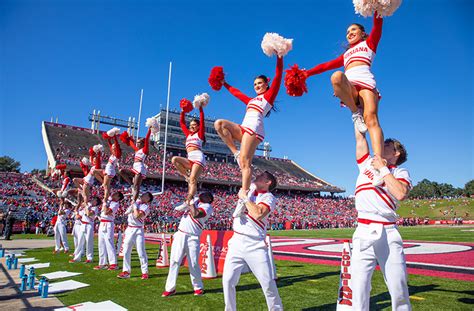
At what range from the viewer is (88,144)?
48594 mm

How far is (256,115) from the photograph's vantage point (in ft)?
15.4

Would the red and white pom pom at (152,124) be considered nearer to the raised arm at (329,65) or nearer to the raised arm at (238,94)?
the raised arm at (238,94)

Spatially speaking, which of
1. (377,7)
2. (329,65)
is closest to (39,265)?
(329,65)

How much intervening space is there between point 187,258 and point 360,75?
14.9 feet

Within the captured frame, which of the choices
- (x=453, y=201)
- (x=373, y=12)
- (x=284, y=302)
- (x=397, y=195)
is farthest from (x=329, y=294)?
(x=453, y=201)

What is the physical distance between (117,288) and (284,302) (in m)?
3.43

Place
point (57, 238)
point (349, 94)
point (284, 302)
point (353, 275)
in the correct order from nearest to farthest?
point (353, 275)
point (349, 94)
point (284, 302)
point (57, 238)

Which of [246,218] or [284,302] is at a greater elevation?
[246,218]

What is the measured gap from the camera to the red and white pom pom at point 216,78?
5.53 meters

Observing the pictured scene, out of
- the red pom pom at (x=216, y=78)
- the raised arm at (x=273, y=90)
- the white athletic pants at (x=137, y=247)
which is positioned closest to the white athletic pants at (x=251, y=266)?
the raised arm at (x=273, y=90)

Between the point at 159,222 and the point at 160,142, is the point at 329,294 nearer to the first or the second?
the point at 159,222

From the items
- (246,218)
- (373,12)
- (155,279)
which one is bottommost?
(155,279)

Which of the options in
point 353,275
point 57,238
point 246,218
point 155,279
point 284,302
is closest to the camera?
point 353,275

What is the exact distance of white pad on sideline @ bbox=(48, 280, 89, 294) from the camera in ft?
22.0
